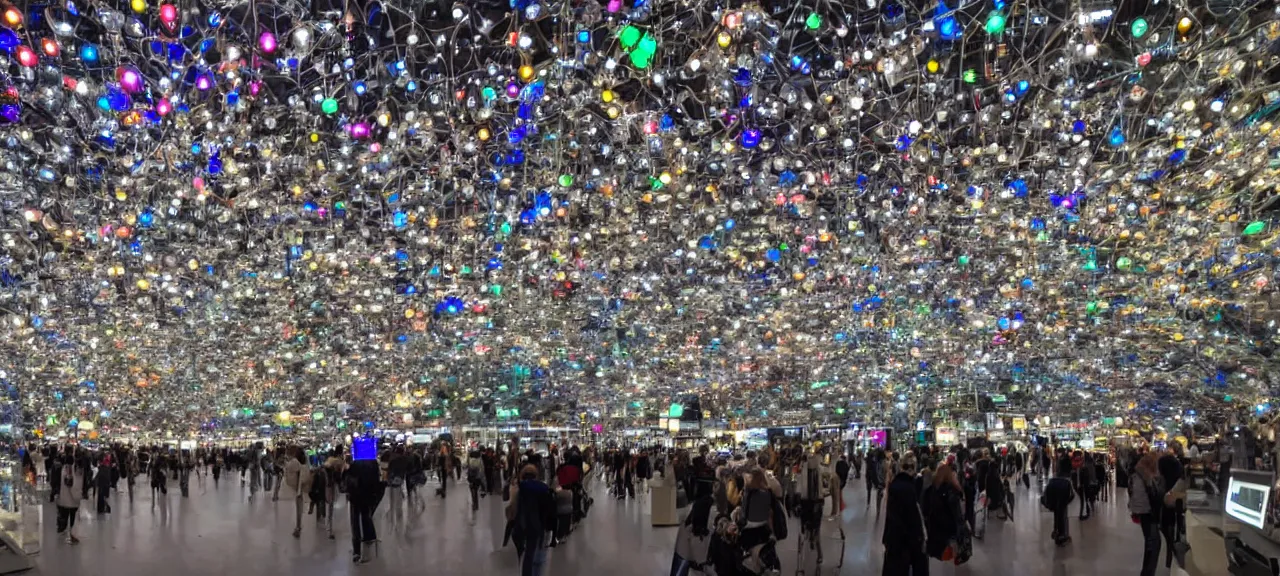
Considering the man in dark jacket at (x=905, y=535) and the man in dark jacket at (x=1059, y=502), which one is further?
the man in dark jacket at (x=1059, y=502)

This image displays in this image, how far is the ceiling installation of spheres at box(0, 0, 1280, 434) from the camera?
23.6 ft

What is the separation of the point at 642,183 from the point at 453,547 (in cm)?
404

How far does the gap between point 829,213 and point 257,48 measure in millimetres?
8399

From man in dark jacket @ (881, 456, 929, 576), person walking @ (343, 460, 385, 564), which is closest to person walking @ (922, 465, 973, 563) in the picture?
man in dark jacket @ (881, 456, 929, 576)

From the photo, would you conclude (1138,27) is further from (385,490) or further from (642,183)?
(385,490)

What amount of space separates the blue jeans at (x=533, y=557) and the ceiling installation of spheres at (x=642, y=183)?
3040mm

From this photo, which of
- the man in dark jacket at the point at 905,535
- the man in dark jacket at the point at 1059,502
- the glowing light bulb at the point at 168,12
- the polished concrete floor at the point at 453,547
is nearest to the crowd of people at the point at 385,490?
the polished concrete floor at the point at 453,547

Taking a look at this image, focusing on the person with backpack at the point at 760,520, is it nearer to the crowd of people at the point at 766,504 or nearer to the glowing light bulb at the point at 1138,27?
the crowd of people at the point at 766,504

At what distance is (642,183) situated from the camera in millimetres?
11719

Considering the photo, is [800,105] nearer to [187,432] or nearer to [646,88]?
[646,88]

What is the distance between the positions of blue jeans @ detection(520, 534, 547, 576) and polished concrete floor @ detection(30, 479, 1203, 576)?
97 cm

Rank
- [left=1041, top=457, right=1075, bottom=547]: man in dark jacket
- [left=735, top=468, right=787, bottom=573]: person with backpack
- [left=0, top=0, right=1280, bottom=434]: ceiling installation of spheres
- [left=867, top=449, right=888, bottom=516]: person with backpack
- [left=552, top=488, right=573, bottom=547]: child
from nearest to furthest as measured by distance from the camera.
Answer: [left=735, top=468, right=787, bottom=573]: person with backpack
[left=0, top=0, right=1280, bottom=434]: ceiling installation of spheres
[left=552, top=488, right=573, bottom=547]: child
[left=1041, top=457, right=1075, bottom=547]: man in dark jacket
[left=867, top=449, right=888, bottom=516]: person with backpack

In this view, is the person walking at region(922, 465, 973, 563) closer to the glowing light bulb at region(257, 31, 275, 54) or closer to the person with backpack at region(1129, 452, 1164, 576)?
the person with backpack at region(1129, 452, 1164, 576)

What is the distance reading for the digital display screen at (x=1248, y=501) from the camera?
531 centimetres
